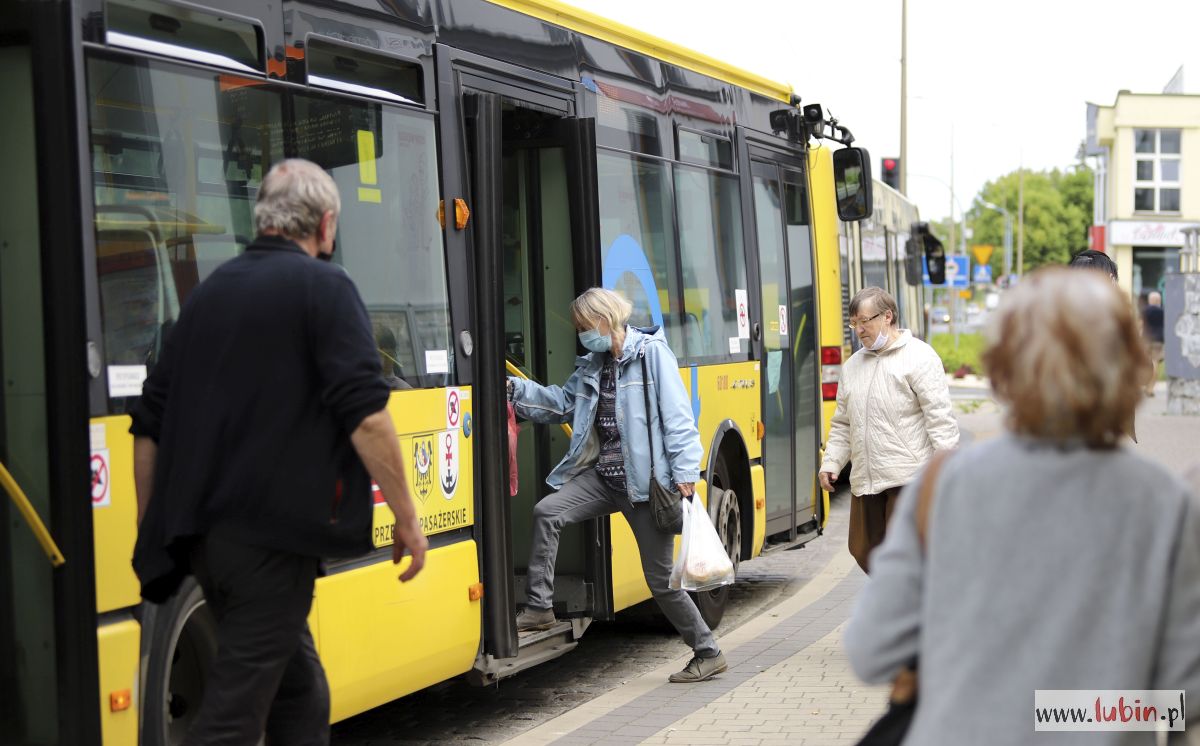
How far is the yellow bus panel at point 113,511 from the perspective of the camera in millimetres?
4465

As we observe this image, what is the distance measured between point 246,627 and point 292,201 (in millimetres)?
1046

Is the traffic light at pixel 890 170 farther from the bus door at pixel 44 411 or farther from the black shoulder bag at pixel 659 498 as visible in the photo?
the bus door at pixel 44 411

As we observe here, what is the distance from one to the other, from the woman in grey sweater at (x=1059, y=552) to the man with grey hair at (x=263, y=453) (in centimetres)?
175

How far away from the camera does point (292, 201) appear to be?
4.07 meters

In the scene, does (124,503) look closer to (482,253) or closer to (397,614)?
(397,614)

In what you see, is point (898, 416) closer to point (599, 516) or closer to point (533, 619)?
point (599, 516)

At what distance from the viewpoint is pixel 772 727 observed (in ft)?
21.5

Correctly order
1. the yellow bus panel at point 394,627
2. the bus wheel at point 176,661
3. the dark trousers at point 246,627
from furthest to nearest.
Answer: the yellow bus panel at point 394,627, the bus wheel at point 176,661, the dark trousers at point 246,627

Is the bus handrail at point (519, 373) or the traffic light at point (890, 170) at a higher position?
the traffic light at point (890, 170)

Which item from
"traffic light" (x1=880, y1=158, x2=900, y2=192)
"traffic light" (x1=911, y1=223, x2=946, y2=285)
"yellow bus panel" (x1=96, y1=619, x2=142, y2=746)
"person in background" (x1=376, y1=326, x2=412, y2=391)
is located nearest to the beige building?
"traffic light" (x1=880, y1=158, x2=900, y2=192)

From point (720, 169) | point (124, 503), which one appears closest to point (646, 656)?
point (720, 169)

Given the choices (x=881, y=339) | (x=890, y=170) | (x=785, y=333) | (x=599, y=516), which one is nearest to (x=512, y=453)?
(x=599, y=516)

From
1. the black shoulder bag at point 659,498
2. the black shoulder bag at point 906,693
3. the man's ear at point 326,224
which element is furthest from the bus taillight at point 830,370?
the black shoulder bag at point 906,693

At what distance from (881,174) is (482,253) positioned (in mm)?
19115
